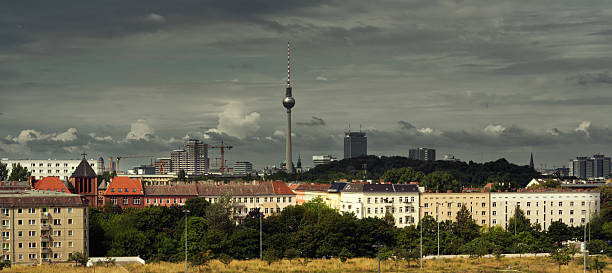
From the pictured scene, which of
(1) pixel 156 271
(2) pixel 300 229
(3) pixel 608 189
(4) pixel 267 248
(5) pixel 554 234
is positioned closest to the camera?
(1) pixel 156 271

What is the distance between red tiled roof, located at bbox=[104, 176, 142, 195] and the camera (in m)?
176

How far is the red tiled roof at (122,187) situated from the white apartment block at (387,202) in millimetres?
44458

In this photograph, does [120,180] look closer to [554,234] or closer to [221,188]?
[221,188]

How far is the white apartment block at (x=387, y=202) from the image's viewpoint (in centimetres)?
17000

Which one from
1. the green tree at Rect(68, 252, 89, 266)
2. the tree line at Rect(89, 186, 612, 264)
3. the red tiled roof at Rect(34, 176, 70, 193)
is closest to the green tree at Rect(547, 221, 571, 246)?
the tree line at Rect(89, 186, 612, 264)

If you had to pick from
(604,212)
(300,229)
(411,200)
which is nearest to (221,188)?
(411,200)

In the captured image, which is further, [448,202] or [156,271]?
[448,202]

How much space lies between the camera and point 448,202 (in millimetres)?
175625

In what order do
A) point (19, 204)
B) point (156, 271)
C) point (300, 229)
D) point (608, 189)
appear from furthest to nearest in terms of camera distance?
point (608, 189), point (300, 229), point (19, 204), point (156, 271)

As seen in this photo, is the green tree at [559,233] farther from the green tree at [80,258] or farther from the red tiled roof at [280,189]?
the green tree at [80,258]

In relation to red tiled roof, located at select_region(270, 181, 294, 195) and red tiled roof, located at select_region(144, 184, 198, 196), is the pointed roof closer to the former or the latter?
red tiled roof, located at select_region(144, 184, 198, 196)

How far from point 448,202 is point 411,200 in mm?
8545

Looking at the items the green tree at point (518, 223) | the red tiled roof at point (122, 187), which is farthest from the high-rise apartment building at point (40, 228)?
the green tree at point (518, 223)

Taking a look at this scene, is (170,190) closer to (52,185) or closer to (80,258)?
(52,185)
